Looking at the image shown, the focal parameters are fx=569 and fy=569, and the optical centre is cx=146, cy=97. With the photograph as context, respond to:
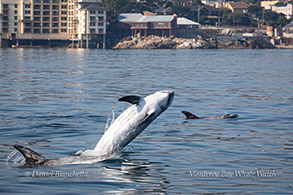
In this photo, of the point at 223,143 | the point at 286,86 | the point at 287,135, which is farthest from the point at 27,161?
the point at 286,86

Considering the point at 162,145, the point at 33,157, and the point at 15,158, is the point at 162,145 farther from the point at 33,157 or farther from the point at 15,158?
the point at 33,157

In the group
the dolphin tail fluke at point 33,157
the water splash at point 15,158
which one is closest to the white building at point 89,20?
the water splash at point 15,158

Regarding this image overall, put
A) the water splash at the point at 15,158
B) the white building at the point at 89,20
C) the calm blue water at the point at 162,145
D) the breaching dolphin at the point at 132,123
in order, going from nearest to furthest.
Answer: the calm blue water at the point at 162,145 < the breaching dolphin at the point at 132,123 < the water splash at the point at 15,158 < the white building at the point at 89,20

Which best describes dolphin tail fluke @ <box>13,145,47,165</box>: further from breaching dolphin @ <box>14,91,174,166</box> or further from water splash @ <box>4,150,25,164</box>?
water splash @ <box>4,150,25,164</box>

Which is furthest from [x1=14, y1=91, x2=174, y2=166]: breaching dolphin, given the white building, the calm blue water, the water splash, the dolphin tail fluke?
the white building

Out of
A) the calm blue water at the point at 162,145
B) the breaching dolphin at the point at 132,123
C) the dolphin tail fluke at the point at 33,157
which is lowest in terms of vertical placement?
the calm blue water at the point at 162,145

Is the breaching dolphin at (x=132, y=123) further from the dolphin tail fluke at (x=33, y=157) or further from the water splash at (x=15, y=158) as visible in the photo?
the water splash at (x=15, y=158)

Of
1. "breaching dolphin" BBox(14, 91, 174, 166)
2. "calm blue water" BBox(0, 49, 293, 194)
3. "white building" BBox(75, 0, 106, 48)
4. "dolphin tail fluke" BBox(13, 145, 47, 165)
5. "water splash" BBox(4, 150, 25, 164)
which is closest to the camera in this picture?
"calm blue water" BBox(0, 49, 293, 194)

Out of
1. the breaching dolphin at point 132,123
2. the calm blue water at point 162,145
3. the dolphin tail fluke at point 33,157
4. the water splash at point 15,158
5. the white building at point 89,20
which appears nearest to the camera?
the calm blue water at point 162,145

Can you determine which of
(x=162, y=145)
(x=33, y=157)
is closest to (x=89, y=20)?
(x=162, y=145)

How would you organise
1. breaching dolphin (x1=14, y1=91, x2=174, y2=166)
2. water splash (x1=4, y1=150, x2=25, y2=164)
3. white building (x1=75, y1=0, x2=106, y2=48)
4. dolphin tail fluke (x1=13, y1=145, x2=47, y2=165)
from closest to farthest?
dolphin tail fluke (x1=13, y1=145, x2=47, y2=165)
breaching dolphin (x1=14, y1=91, x2=174, y2=166)
water splash (x1=4, y1=150, x2=25, y2=164)
white building (x1=75, y1=0, x2=106, y2=48)

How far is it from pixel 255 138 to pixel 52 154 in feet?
25.9

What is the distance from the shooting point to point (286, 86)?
46.9 meters

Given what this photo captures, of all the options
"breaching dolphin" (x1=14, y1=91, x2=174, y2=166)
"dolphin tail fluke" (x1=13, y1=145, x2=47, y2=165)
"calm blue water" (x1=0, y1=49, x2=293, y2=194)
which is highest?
"breaching dolphin" (x1=14, y1=91, x2=174, y2=166)
